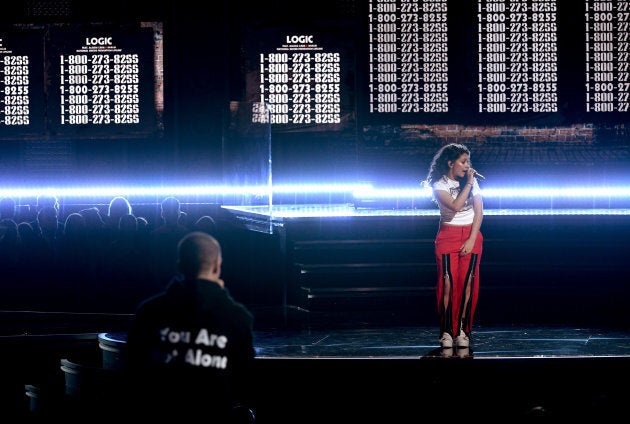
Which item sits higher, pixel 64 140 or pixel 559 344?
pixel 64 140

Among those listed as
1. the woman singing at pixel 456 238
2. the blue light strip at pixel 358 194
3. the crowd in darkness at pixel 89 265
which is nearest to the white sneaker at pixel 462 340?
the woman singing at pixel 456 238

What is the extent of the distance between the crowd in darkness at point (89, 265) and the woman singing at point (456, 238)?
10.3 feet

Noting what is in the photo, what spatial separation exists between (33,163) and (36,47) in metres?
1.24

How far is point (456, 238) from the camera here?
672 cm

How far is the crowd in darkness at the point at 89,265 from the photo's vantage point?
30.5 ft

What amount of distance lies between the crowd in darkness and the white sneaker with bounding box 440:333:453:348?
126 inches

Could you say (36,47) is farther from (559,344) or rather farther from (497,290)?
(559,344)

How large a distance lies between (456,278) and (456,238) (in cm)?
28

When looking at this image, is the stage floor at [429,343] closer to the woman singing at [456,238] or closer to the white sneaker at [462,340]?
the white sneaker at [462,340]

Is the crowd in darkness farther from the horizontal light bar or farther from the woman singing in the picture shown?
the woman singing

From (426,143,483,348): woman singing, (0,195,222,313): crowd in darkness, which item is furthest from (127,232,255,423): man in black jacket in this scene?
(0,195,222,313): crowd in darkness

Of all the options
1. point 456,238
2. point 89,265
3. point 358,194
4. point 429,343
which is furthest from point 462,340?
point 89,265

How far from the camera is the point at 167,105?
414 inches

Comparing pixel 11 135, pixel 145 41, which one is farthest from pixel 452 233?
pixel 11 135
